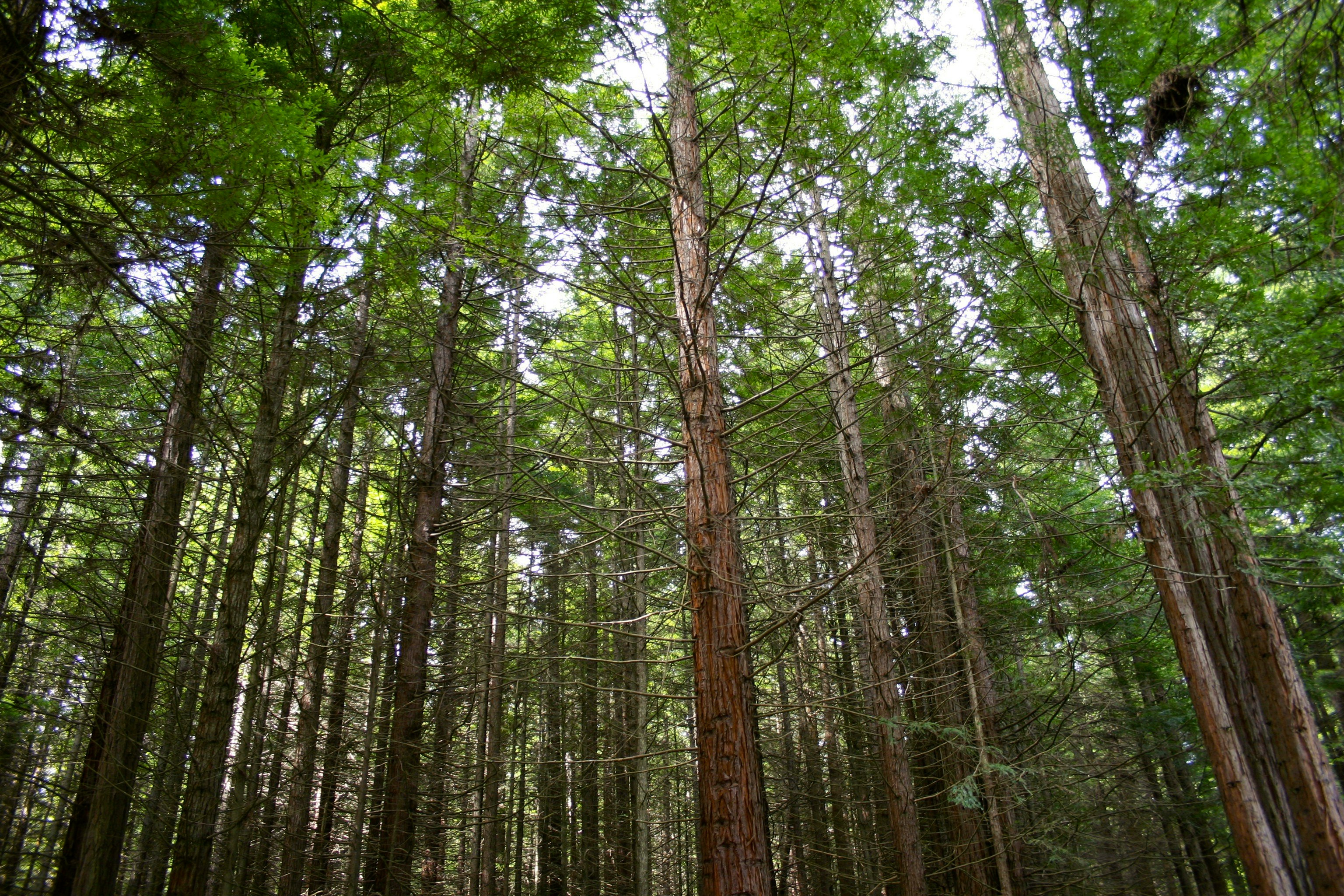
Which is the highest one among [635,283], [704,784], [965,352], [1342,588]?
[965,352]

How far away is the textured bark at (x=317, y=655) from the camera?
7195 mm

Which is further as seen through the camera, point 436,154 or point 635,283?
point 436,154

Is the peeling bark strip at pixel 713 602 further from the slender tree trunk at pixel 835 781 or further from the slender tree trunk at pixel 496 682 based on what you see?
the slender tree trunk at pixel 835 781

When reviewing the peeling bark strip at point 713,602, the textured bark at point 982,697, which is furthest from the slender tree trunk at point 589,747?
the peeling bark strip at point 713,602

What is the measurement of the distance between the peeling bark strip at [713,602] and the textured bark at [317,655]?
4040 mm

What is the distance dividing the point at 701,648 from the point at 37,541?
1595 cm

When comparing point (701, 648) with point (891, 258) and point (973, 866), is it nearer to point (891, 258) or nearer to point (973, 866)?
point (891, 258)

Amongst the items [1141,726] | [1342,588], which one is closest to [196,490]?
[1342,588]

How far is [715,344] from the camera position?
441 centimetres

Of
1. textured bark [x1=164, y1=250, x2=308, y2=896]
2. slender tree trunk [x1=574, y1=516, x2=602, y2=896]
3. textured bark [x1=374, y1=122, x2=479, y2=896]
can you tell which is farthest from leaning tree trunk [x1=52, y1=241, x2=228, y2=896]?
slender tree trunk [x1=574, y1=516, x2=602, y2=896]

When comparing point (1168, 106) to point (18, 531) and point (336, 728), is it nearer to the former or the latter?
point (336, 728)

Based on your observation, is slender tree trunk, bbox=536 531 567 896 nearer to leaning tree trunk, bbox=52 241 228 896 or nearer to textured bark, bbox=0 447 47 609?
leaning tree trunk, bbox=52 241 228 896

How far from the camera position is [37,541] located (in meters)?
13.0

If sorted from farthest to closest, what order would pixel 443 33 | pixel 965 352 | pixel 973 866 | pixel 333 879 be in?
pixel 333 879 < pixel 973 866 < pixel 965 352 < pixel 443 33
